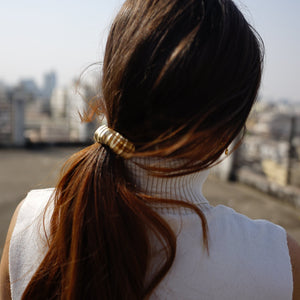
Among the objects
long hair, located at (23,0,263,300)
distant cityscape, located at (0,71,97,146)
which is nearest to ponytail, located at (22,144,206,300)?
long hair, located at (23,0,263,300)

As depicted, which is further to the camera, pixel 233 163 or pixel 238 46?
pixel 233 163

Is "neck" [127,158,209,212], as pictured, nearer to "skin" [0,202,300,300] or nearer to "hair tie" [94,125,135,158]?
"hair tie" [94,125,135,158]

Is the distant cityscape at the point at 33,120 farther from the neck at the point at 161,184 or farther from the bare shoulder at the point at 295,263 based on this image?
the bare shoulder at the point at 295,263

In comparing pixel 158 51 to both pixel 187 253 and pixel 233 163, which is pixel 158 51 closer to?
Result: pixel 187 253

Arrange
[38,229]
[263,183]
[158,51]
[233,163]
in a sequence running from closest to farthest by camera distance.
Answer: [158,51] → [38,229] → [263,183] → [233,163]

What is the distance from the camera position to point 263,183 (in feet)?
16.0

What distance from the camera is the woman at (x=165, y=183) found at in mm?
688

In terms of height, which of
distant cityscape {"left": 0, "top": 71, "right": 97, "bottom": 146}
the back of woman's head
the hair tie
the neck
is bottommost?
distant cityscape {"left": 0, "top": 71, "right": 97, "bottom": 146}

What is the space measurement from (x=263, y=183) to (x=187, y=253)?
4430 mm

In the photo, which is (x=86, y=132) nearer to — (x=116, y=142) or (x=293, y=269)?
(x=116, y=142)

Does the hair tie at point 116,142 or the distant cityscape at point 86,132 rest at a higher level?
the hair tie at point 116,142

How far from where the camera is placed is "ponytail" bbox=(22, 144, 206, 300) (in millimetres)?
740

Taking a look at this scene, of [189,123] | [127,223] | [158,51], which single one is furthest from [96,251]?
[158,51]

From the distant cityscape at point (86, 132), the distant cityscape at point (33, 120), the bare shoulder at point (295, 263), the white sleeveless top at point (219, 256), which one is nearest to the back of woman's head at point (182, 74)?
the white sleeveless top at point (219, 256)
